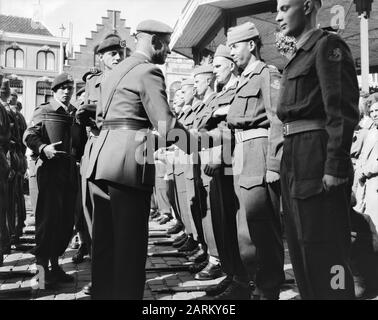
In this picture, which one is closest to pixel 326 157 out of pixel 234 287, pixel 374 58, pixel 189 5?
pixel 234 287

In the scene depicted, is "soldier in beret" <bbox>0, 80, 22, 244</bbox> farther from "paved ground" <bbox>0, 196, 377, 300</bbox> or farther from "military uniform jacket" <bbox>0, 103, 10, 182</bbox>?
"military uniform jacket" <bbox>0, 103, 10, 182</bbox>

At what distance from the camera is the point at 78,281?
4.86 m

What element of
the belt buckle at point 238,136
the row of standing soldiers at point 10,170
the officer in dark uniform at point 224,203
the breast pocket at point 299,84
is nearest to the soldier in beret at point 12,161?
the row of standing soldiers at point 10,170

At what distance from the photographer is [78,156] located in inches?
203

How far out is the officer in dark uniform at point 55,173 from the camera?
15.3 ft

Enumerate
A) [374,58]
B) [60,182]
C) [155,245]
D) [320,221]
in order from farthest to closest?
[374,58] < [155,245] < [60,182] < [320,221]

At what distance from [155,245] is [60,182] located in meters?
2.74

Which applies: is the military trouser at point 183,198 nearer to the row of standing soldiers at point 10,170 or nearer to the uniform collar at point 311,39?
the row of standing soldiers at point 10,170

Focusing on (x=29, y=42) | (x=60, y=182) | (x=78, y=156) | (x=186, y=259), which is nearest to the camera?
(x=60, y=182)

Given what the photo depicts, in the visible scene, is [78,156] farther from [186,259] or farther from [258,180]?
[258,180]

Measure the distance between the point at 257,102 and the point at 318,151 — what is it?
108 cm

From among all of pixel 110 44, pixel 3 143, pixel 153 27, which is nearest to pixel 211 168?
pixel 153 27

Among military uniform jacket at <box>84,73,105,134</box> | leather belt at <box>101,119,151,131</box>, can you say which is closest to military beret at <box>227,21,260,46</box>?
leather belt at <box>101,119,151,131</box>

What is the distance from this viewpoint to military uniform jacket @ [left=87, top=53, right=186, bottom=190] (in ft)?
10.0
